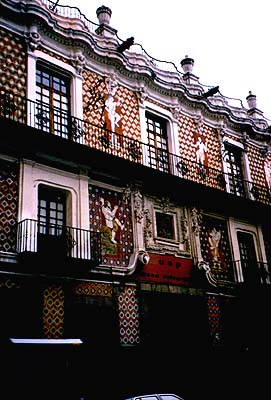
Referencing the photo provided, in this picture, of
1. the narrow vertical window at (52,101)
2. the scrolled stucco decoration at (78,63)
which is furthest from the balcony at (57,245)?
the scrolled stucco decoration at (78,63)

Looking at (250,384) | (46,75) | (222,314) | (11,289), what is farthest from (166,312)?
(46,75)

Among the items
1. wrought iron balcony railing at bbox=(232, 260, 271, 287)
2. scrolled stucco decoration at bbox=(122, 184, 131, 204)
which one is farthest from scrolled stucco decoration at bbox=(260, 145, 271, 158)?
scrolled stucco decoration at bbox=(122, 184, 131, 204)

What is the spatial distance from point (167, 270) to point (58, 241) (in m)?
4.33

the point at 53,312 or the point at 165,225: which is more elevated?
the point at 165,225

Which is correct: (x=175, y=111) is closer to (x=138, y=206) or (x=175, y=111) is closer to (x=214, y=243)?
(x=138, y=206)

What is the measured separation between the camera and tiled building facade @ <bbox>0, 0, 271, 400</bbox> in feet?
41.9

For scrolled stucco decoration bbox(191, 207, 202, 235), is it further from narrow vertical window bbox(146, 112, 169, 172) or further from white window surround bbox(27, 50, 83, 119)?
white window surround bbox(27, 50, 83, 119)

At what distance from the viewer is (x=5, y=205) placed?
1257 centimetres

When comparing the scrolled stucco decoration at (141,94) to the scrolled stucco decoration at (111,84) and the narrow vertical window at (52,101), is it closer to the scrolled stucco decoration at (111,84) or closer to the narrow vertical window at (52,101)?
the scrolled stucco decoration at (111,84)

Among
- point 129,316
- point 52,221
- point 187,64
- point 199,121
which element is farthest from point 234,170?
point 52,221

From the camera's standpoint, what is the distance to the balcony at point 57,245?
12234mm

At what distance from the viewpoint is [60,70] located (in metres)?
15.7

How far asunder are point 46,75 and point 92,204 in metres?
4.51

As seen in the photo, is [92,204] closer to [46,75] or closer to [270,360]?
[46,75]
